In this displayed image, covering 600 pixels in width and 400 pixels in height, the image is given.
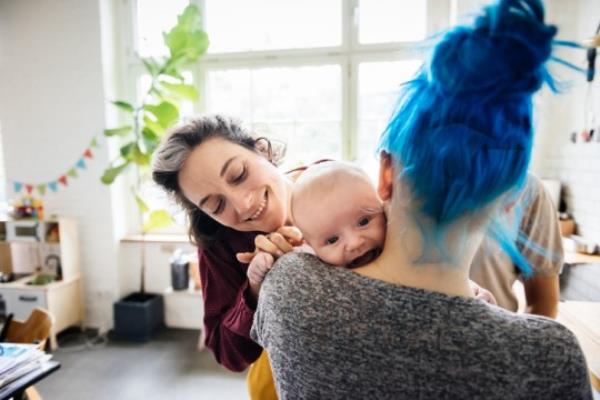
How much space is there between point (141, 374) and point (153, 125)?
80.6 inches

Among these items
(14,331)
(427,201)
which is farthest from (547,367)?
(14,331)

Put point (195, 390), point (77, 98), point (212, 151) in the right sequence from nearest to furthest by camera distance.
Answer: point (212, 151) → point (195, 390) → point (77, 98)

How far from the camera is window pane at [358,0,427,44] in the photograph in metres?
3.43

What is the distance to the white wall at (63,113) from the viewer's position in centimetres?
364

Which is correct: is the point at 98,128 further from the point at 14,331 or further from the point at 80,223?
the point at 14,331

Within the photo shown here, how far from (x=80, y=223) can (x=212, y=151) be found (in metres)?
3.42

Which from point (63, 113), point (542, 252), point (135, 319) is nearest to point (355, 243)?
point (542, 252)

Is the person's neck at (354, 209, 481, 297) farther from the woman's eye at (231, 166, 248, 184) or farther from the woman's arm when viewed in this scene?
the woman's arm

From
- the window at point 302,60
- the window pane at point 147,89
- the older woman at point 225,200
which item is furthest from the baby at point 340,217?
the window pane at point 147,89

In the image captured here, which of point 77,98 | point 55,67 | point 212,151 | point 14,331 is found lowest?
point 14,331

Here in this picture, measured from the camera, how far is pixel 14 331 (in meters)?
2.26

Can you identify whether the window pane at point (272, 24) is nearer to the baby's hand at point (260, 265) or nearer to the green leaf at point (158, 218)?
the green leaf at point (158, 218)

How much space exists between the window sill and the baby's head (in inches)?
126

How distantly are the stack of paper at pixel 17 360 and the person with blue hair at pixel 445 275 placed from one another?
5.29ft
